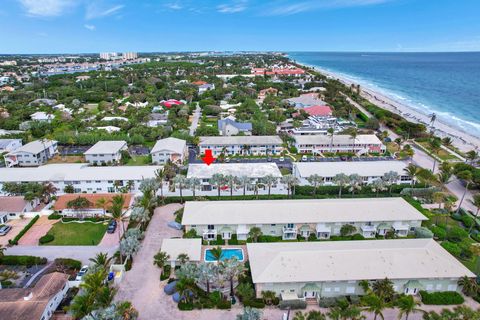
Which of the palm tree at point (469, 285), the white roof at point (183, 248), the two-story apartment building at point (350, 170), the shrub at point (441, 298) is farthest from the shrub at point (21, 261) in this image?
the palm tree at point (469, 285)

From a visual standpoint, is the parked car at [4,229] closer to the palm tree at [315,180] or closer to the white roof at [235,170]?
the white roof at [235,170]

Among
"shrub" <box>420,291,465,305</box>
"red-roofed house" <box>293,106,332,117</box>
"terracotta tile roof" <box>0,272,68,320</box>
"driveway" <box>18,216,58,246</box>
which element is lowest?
"shrub" <box>420,291,465,305</box>

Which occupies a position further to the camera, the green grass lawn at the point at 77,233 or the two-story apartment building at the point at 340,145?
the two-story apartment building at the point at 340,145

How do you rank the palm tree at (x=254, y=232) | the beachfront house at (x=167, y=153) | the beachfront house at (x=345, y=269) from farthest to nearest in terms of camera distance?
the beachfront house at (x=167, y=153) → the palm tree at (x=254, y=232) → the beachfront house at (x=345, y=269)

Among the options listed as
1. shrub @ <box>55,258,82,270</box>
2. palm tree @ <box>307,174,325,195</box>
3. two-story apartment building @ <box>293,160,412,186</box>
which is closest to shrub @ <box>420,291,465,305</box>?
palm tree @ <box>307,174,325,195</box>

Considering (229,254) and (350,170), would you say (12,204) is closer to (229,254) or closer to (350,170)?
(229,254)

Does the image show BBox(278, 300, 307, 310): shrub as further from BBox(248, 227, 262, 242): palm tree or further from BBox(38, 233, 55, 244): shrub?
BBox(38, 233, 55, 244): shrub
